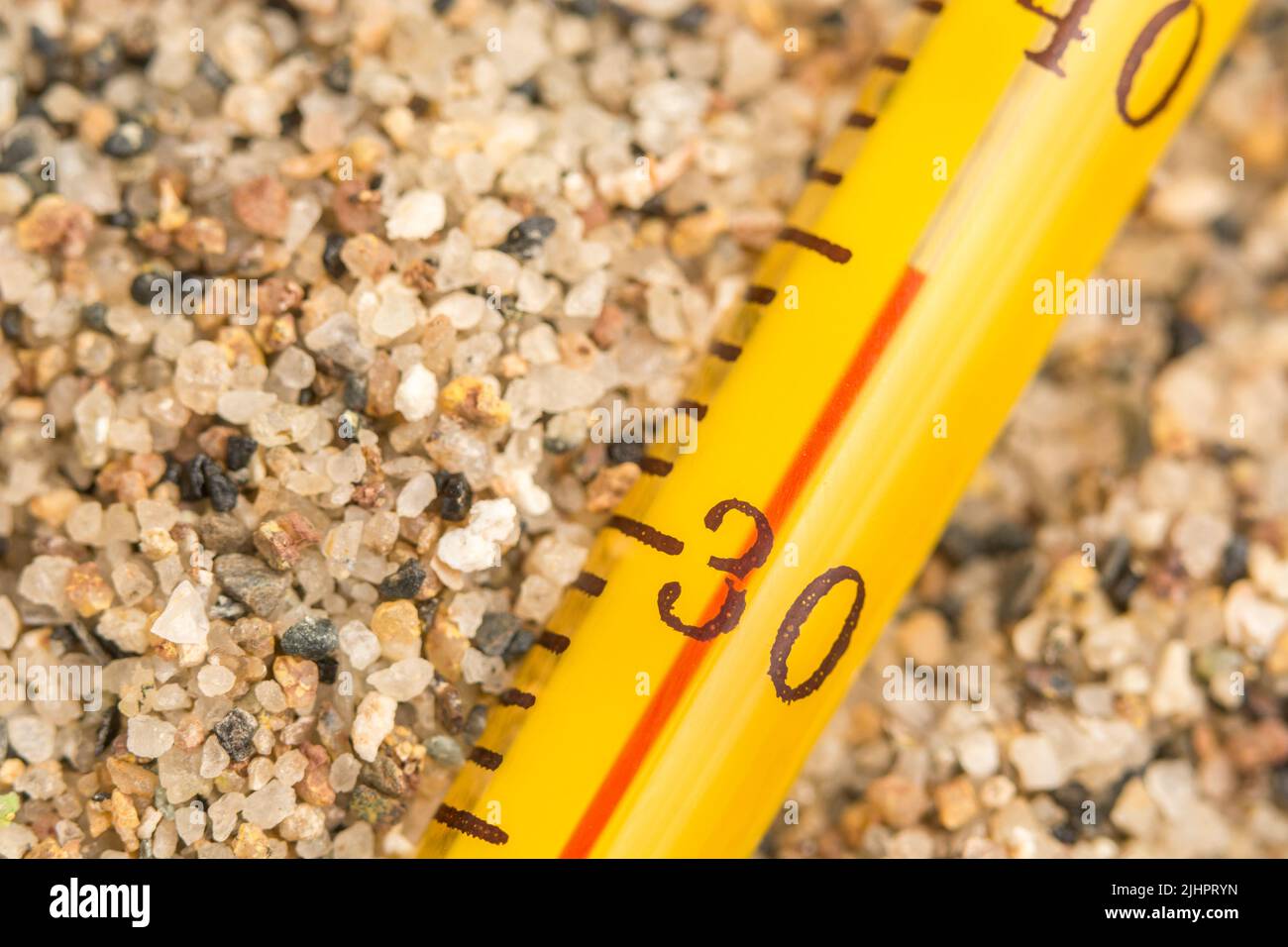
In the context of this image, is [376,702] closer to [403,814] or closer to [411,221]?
[403,814]

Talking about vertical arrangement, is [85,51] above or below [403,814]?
above

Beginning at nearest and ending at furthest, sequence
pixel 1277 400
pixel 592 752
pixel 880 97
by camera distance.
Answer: pixel 592 752 < pixel 880 97 < pixel 1277 400

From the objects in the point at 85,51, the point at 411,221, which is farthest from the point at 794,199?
the point at 85,51

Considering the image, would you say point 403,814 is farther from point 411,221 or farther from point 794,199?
point 794,199

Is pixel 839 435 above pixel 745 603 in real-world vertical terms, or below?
above

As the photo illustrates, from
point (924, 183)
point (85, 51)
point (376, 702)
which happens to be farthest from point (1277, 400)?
point (85, 51)

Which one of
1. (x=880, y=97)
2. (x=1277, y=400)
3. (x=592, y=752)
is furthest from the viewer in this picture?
(x=1277, y=400)

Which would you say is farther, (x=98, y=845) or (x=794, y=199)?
(x=794, y=199)
